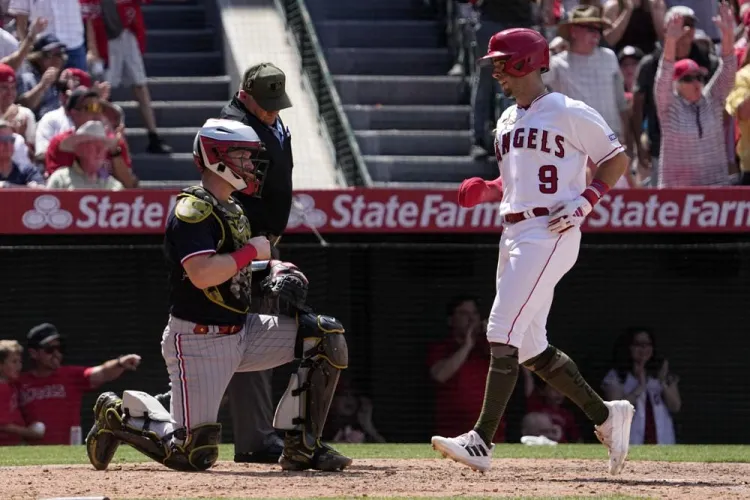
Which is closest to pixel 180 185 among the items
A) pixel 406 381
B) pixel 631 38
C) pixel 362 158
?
pixel 362 158

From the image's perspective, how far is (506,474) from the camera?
6.69 metres

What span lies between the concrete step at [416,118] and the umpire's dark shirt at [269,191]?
20.2 feet

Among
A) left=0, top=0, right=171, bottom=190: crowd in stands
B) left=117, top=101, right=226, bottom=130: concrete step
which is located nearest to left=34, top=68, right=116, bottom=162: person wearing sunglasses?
left=0, top=0, right=171, bottom=190: crowd in stands

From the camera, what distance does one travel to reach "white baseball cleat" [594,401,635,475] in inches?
255

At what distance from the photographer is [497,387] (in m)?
6.36

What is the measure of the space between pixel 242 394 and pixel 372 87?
258 inches

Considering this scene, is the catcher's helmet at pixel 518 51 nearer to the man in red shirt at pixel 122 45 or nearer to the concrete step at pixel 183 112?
the man in red shirt at pixel 122 45

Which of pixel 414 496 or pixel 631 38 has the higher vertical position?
pixel 631 38

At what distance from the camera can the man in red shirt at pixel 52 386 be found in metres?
9.86

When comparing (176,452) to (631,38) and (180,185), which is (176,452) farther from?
(631,38)

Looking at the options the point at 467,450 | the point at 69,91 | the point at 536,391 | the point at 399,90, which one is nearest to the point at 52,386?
the point at 69,91

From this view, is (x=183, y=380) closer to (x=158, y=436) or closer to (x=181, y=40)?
(x=158, y=436)

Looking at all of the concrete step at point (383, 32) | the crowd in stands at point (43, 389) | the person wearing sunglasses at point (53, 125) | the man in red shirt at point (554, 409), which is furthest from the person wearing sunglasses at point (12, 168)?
the concrete step at point (383, 32)

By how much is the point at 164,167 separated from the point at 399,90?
7.81ft
